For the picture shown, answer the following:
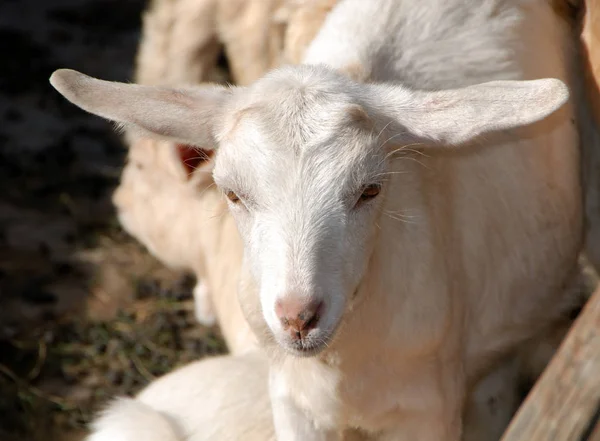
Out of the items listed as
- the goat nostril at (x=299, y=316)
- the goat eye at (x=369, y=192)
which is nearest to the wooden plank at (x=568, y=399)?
the goat nostril at (x=299, y=316)

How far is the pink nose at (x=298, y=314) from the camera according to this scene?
2.61m

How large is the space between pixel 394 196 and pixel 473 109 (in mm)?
444

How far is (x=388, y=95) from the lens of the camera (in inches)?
119

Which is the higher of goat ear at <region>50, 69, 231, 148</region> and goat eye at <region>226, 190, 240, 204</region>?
goat ear at <region>50, 69, 231, 148</region>

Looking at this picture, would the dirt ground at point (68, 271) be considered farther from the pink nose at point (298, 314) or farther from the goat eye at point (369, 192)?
the pink nose at point (298, 314)

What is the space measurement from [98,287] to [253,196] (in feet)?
9.03

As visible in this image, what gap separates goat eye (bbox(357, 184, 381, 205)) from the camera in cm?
284

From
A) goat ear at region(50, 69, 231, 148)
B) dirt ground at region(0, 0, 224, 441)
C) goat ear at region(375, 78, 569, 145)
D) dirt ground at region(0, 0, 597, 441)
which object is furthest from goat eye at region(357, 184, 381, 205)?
dirt ground at region(0, 0, 224, 441)

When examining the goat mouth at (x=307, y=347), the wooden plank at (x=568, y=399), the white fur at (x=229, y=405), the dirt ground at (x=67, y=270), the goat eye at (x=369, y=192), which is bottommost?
the dirt ground at (x=67, y=270)

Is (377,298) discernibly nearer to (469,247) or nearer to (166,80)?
(469,247)

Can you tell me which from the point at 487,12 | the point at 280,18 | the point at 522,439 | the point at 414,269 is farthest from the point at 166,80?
the point at 522,439

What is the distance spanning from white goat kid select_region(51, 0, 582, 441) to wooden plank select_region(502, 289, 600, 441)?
1.97ft

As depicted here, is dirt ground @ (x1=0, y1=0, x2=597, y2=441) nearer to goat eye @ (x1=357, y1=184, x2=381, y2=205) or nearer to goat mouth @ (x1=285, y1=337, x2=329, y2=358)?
goat eye @ (x1=357, y1=184, x2=381, y2=205)

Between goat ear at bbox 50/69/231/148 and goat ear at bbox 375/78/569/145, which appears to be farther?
goat ear at bbox 50/69/231/148
